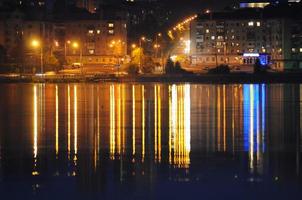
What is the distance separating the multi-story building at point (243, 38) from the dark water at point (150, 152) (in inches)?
2172

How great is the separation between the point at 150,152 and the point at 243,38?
71.5 metres

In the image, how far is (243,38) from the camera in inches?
3462

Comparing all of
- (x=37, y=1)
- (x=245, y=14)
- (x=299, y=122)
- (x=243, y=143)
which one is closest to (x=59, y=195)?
(x=243, y=143)

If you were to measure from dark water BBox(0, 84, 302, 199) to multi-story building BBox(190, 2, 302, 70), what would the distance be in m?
55.2

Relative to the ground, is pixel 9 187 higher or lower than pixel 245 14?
lower

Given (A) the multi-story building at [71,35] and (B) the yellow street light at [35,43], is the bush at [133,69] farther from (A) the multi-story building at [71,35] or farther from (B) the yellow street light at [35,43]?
(B) the yellow street light at [35,43]

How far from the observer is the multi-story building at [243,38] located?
279ft

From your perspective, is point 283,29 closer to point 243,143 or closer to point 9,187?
point 243,143

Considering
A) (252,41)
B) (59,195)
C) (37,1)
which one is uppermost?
(37,1)

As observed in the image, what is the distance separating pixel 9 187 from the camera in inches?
539

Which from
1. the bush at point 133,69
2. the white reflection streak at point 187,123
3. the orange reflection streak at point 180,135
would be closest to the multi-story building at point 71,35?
the bush at point 133,69

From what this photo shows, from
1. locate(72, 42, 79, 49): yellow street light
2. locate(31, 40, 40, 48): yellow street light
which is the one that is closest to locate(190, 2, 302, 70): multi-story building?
locate(72, 42, 79, 49): yellow street light

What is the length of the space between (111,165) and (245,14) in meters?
76.5

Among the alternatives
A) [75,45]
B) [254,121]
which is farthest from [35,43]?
[254,121]
